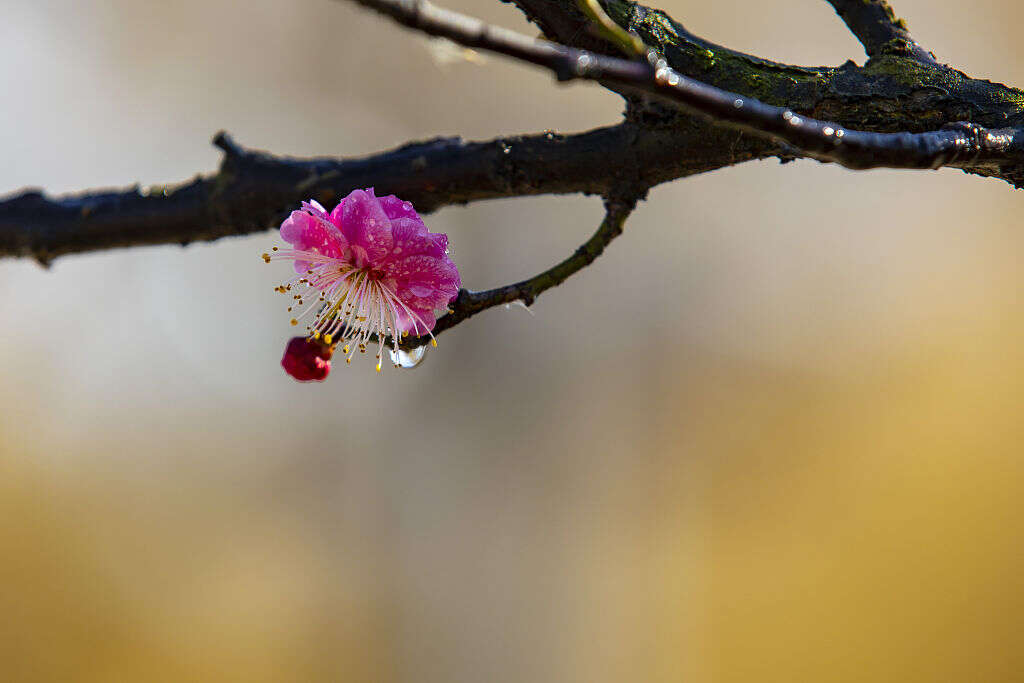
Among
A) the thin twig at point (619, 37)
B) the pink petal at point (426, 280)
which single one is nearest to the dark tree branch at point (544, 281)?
the pink petal at point (426, 280)

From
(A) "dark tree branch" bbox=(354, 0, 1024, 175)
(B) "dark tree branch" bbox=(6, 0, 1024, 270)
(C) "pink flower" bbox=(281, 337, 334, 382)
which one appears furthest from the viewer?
(C) "pink flower" bbox=(281, 337, 334, 382)

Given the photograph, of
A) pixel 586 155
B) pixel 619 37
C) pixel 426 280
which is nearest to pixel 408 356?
pixel 426 280

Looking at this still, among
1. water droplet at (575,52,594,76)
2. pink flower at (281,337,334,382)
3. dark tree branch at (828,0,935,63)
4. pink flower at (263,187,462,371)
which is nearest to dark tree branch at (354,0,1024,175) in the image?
water droplet at (575,52,594,76)

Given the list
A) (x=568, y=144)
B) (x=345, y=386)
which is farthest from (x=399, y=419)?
(x=568, y=144)

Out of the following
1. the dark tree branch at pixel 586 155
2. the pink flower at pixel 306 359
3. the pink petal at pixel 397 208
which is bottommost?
the pink flower at pixel 306 359

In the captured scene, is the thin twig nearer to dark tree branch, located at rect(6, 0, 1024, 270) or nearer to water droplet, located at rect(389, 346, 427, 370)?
dark tree branch, located at rect(6, 0, 1024, 270)

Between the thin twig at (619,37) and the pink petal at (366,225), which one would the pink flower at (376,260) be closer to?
the pink petal at (366,225)

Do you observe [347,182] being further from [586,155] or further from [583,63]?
[583,63]
